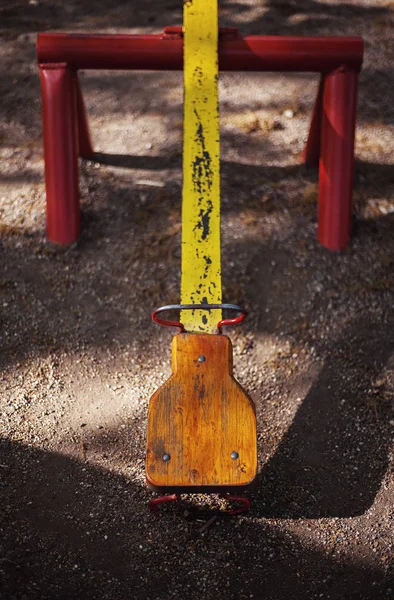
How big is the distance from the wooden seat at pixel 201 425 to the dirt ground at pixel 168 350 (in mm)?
286

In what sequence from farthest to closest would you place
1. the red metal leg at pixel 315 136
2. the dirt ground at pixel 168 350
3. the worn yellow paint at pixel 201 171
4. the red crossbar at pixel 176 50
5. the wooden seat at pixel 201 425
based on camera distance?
the red metal leg at pixel 315 136 → the red crossbar at pixel 176 50 → the worn yellow paint at pixel 201 171 → the dirt ground at pixel 168 350 → the wooden seat at pixel 201 425

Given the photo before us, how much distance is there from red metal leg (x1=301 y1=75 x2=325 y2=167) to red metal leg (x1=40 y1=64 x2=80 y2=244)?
1110mm

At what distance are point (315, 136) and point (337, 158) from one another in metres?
0.39

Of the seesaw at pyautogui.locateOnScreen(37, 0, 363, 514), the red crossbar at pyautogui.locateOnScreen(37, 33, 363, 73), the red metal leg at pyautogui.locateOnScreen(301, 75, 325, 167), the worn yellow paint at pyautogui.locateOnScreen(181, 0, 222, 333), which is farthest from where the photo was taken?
the red metal leg at pyautogui.locateOnScreen(301, 75, 325, 167)

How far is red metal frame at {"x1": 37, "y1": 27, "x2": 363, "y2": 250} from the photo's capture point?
2998 mm

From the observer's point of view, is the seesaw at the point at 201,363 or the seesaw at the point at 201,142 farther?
the seesaw at the point at 201,142

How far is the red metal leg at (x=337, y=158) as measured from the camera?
3092 millimetres

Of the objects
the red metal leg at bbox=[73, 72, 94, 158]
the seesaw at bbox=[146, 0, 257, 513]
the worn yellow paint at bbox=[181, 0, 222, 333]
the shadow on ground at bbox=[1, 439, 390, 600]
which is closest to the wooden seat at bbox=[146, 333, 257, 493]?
the seesaw at bbox=[146, 0, 257, 513]

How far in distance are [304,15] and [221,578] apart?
3973 millimetres

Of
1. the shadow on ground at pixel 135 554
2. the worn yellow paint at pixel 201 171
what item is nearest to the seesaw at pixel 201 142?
the worn yellow paint at pixel 201 171

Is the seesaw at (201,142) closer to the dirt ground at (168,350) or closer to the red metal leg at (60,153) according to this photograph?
the red metal leg at (60,153)

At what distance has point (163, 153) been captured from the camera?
3768mm

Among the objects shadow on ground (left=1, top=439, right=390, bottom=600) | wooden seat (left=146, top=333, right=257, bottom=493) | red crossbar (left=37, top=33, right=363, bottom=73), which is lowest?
shadow on ground (left=1, top=439, right=390, bottom=600)

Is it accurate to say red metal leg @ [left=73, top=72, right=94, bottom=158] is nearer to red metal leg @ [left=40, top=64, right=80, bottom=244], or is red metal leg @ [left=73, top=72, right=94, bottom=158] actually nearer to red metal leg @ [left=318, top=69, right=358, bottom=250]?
red metal leg @ [left=40, top=64, right=80, bottom=244]
